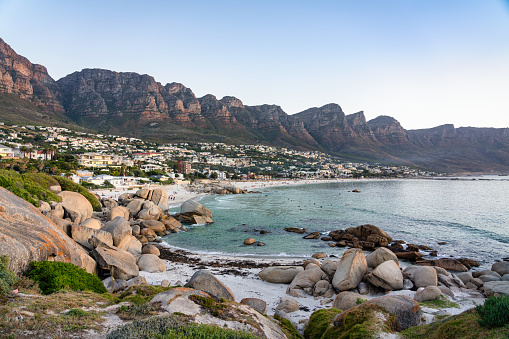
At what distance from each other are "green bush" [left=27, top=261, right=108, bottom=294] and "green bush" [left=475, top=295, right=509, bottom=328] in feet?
36.6

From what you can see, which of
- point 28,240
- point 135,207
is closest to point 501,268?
point 28,240

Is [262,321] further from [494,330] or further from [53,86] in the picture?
[53,86]

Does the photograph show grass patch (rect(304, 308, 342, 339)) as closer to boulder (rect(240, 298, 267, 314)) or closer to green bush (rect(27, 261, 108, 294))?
boulder (rect(240, 298, 267, 314))

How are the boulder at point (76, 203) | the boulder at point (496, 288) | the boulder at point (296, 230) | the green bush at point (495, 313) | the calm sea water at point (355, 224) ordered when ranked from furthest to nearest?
1. the boulder at point (296, 230)
2. the calm sea water at point (355, 224)
3. the boulder at point (76, 203)
4. the boulder at point (496, 288)
5. the green bush at point (495, 313)

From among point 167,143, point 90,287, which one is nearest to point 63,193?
point 90,287

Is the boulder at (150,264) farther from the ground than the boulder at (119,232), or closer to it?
closer to it

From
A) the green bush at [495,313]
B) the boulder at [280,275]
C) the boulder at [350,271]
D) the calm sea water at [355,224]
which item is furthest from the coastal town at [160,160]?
the green bush at [495,313]

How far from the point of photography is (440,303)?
12.1 meters

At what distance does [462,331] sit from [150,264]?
15969 mm

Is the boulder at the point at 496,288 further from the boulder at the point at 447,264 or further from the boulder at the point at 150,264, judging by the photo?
the boulder at the point at 150,264

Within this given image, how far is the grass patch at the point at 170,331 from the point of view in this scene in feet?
18.2

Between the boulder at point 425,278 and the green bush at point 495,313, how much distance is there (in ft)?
33.9

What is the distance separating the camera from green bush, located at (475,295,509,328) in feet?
17.6

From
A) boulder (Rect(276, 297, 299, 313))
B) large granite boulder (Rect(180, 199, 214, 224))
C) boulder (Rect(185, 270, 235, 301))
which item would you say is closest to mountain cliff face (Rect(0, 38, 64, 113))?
large granite boulder (Rect(180, 199, 214, 224))
